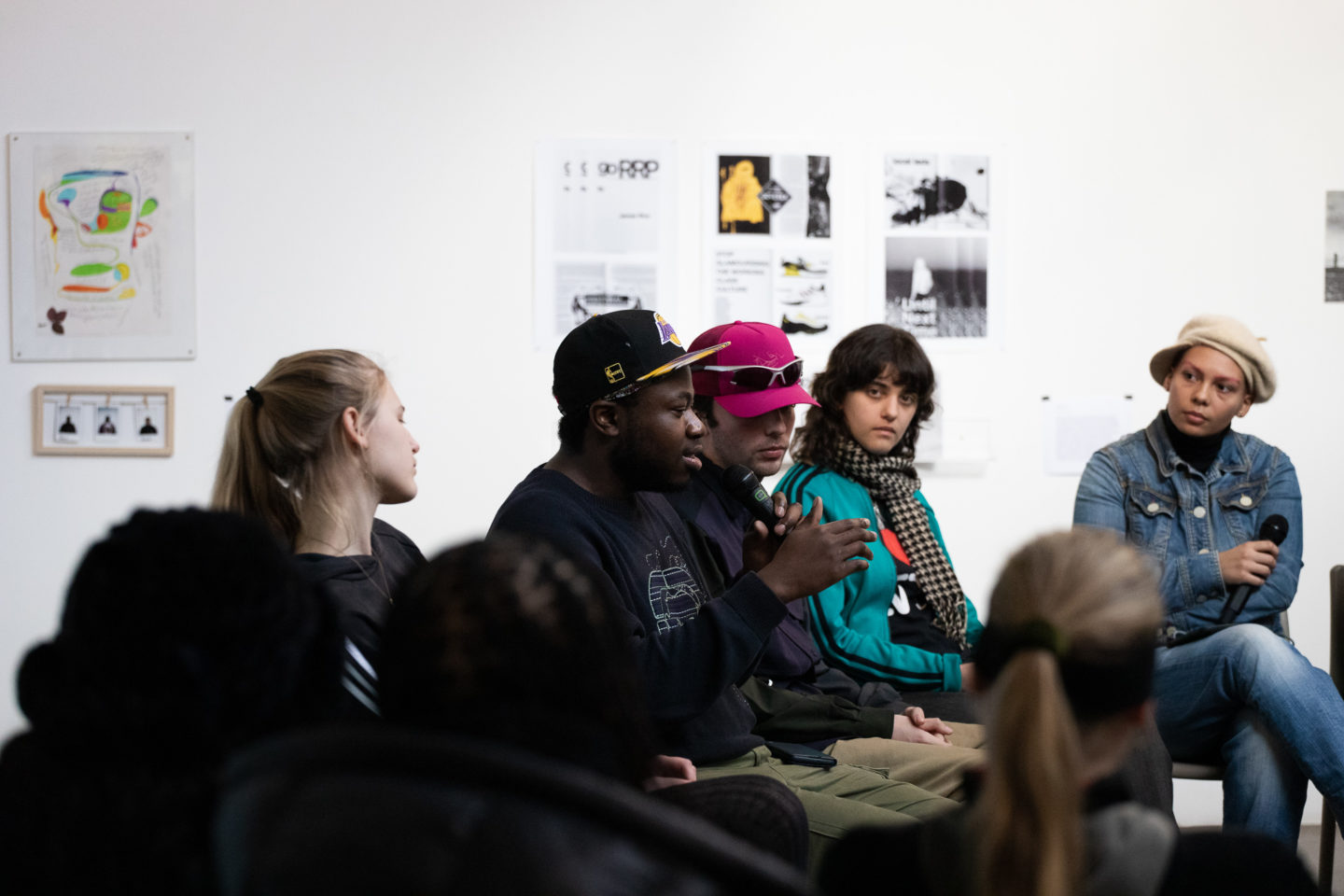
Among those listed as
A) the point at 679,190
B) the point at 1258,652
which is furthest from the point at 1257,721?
the point at 679,190

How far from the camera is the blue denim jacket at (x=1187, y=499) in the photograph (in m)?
2.59

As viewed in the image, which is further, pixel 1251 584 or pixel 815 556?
pixel 1251 584

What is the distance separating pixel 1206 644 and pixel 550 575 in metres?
2.02

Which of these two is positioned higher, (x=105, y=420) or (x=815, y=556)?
(x=105, y=420)

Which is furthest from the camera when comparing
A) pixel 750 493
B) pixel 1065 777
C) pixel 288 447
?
pixel 750 493

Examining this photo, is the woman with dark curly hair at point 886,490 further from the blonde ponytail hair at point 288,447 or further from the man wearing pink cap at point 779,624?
the blonde ponytail hair at point 288,447

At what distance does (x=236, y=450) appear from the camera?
5.53 feet

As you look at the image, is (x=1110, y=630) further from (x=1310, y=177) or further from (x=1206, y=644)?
(x=1310, y=177)

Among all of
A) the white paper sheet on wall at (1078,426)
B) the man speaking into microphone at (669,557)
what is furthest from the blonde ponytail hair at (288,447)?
the white paper sheet on wall at (1078,426)

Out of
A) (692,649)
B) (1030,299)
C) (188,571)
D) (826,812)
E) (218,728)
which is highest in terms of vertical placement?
(1030,299)

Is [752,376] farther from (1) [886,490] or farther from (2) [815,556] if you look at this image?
(2) [815,556]

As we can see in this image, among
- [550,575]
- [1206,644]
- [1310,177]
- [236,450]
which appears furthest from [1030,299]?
[550,575]

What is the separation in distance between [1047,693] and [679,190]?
2663 millimetres

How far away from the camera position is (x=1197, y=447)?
2654 mm
